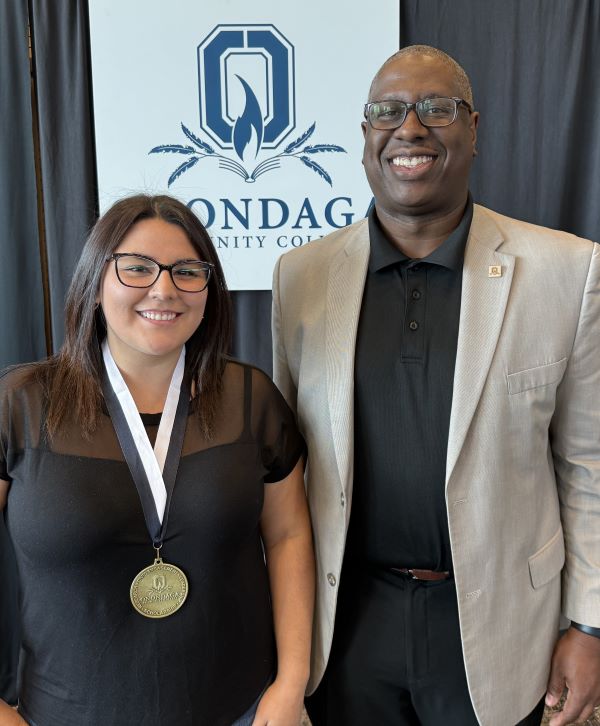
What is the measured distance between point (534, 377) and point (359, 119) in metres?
1.53

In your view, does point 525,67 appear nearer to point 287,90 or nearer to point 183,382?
point 287,90

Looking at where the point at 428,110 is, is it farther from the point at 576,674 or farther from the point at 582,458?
the point at 576,674

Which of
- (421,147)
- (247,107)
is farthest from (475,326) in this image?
(247,107)

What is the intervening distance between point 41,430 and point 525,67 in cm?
225

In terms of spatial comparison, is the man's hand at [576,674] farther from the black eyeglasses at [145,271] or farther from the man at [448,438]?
the black eyeglasses at [145,271]

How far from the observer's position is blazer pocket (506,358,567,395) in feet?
4.09

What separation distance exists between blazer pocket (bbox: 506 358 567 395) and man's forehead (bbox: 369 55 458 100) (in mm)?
575

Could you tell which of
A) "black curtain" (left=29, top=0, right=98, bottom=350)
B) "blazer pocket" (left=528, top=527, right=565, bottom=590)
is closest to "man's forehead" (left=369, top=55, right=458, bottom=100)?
"blazer pocket" (left=528, top=527, right=565, bottom=590)

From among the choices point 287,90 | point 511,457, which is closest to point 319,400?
point 511,457

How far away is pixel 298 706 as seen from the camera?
1290 mm

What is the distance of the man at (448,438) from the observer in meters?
1.26

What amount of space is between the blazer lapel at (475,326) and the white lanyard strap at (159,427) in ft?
1.74

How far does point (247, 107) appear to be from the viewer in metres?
2.42

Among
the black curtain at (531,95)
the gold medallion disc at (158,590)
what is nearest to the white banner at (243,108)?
the black curtain at (531,95)
